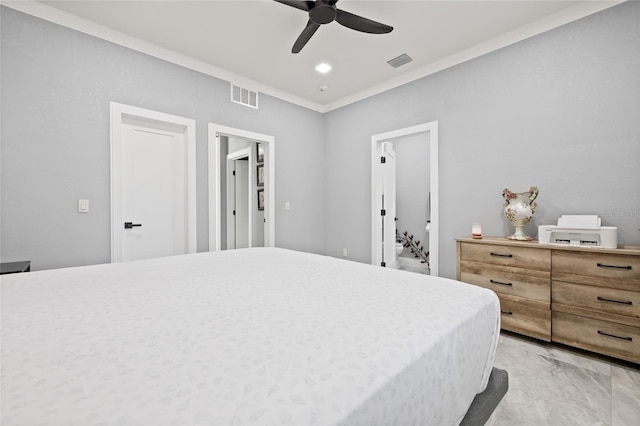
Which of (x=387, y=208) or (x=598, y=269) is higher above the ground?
(x=387, y=208)

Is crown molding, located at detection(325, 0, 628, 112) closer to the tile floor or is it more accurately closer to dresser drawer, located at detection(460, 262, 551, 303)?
dresser drawer, located at detection(460, 262, 551, 303)

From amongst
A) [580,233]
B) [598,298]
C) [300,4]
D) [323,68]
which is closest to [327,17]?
[300,4]

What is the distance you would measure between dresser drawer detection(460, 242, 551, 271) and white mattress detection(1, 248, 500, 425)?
5.49 ft

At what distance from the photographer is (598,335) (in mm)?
2010

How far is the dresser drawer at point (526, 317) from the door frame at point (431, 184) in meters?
0.89

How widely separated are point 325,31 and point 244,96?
4.64 feet

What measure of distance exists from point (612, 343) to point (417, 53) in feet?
10.0

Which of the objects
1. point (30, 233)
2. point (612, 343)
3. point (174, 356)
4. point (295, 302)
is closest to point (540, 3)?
point (612, 343)

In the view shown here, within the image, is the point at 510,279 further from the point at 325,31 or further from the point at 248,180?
the point at 248,180

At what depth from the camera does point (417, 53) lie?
3.05 meters

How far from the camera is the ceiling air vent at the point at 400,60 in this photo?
3.10 m

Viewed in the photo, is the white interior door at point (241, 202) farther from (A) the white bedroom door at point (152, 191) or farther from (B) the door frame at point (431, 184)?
(B) the door frame at point (431, 184)

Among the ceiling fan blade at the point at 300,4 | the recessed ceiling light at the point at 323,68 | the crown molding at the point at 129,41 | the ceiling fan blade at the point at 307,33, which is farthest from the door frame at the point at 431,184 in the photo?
the ceiling fan blade at the point at 300,4

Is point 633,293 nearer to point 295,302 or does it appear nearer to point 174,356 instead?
point 295,302
